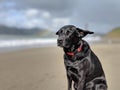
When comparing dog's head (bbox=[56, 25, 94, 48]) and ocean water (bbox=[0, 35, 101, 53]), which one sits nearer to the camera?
dog's head (bbox=[56, 25, 94, 48])

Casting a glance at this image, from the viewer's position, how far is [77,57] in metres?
7.86

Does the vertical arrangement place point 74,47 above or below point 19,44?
below

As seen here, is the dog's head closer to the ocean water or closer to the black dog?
the black dog

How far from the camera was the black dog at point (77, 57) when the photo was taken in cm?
782

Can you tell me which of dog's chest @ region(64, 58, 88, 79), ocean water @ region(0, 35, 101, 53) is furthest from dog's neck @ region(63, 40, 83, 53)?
ocean water @ region(0, 35, 101, 53)

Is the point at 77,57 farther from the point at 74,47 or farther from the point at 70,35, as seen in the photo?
the point at 70,35

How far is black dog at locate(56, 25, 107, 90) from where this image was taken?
7.82 m

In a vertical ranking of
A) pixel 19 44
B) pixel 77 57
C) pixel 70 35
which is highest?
pixel 19 44

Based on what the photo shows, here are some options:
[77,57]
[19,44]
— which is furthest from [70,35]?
[19,44]

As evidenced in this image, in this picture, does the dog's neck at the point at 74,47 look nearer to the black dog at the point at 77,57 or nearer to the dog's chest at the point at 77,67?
the black dog at the point at 77,57

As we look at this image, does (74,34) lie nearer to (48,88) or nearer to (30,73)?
(48,88)

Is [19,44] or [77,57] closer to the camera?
[77,57]

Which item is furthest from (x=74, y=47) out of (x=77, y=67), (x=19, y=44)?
(x=19, y=44)

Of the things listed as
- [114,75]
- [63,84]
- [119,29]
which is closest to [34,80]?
[63,84]
